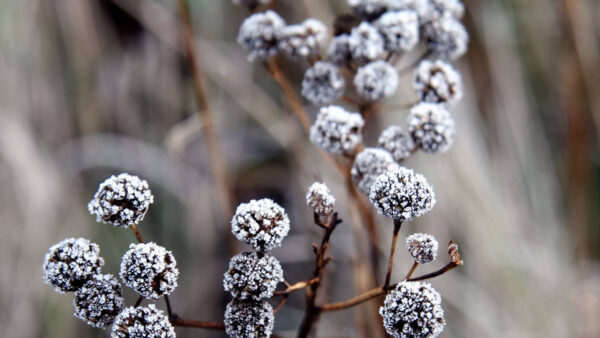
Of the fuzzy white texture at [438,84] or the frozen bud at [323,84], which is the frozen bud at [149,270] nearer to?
the frozen bud at [323,84]

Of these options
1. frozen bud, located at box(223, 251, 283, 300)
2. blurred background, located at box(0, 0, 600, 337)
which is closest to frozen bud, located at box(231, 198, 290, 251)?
frozen bud, located at box(223, 251, 283, 300)

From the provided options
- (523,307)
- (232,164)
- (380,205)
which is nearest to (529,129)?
(523,307)

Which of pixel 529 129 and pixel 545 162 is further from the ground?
pixel 529 129

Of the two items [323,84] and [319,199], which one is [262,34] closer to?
[323,84]

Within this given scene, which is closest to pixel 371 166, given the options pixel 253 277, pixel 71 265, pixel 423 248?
pixel 423 248

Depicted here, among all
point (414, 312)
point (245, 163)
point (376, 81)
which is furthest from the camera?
point (245, 163)

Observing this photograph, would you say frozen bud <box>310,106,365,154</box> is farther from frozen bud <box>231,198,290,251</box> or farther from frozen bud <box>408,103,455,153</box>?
frozen bud <box>231,198,290,251</box>

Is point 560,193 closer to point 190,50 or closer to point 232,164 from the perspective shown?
point 232,164
